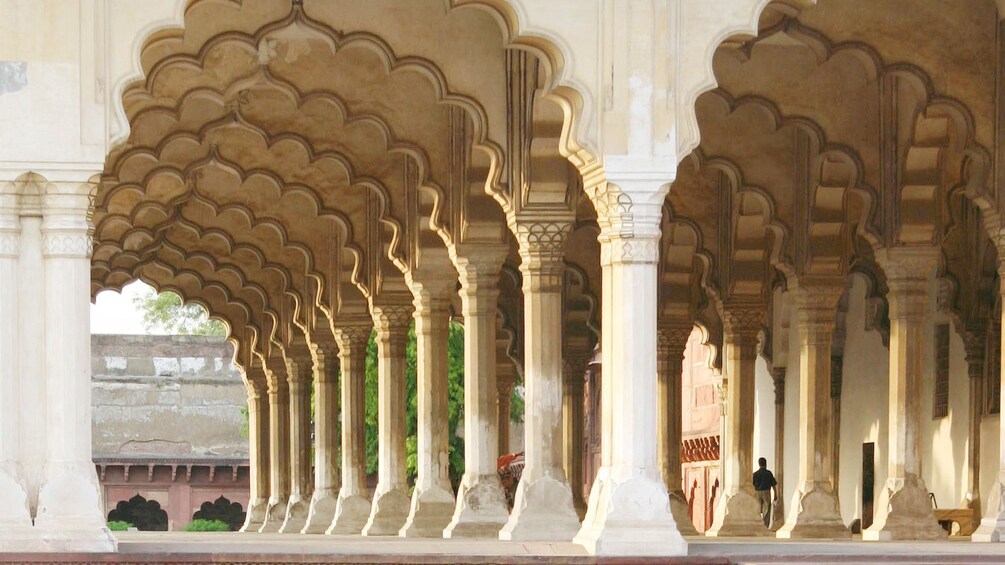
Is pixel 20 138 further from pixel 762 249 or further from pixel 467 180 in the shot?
pixel 762 249

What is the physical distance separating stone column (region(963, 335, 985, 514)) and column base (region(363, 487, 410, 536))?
19.0 feet

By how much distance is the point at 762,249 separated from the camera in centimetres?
2239

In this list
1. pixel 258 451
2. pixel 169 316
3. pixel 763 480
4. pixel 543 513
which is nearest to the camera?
pixel 543 513

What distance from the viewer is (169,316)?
62.4m

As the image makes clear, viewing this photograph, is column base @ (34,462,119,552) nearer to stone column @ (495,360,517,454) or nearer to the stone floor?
the stone floor

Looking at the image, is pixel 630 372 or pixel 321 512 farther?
pixel 321 512

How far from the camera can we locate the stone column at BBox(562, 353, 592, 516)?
25.0 m

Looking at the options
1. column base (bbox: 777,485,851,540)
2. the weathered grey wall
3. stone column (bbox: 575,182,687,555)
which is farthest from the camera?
the weathered grey wall

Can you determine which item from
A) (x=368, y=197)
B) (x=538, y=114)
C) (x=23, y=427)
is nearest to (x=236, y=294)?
(x=368, y=197)

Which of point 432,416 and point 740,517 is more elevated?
point 432,416

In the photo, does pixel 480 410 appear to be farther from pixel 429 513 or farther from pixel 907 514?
pixel 907 514

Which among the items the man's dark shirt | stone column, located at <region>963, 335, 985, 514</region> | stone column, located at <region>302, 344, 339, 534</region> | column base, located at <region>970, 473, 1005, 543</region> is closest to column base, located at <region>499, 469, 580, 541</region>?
column base, located at <region>970, 473, 1005, 543</region>

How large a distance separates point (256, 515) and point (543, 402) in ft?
53.3

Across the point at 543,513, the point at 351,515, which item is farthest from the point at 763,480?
the point at 543,513
